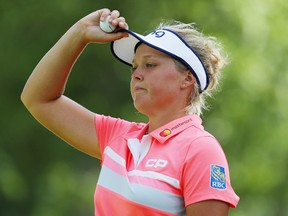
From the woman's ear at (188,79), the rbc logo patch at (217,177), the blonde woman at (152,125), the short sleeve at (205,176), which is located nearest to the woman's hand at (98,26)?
the blonde woman at (152,125)

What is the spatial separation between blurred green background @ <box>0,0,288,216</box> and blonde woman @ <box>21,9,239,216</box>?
978cm

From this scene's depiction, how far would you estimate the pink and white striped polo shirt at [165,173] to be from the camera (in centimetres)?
574

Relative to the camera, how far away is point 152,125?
620cm

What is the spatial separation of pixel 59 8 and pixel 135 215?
10997mm

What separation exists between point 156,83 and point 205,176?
1.95 feet

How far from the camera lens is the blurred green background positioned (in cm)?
1652

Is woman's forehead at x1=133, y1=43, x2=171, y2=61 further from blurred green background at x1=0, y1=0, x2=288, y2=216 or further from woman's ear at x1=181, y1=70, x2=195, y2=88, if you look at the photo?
blurred green background at x1=0, y1=0, x2=288, y2=216

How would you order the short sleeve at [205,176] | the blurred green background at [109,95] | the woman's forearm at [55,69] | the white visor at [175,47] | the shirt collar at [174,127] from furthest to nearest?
the blurred green background at [109,95] < the woman's forearm at [55,69] < the white visor at [175,47] < the shirt collar at [174,127] < the short sleeve at [205,176]

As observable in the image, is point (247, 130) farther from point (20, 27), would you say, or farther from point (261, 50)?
point (20, 27)

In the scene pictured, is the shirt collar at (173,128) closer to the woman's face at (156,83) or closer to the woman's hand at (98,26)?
the woman's face at (156,83)

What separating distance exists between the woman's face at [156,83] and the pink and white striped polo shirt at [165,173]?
12cm

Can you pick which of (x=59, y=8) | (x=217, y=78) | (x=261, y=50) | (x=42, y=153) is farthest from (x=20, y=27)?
(x=217, y=78)

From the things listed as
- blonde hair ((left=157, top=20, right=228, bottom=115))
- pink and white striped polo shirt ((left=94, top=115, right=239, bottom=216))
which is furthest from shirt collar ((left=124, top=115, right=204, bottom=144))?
blonde hair ((left=157, top=20, right=228, bottom=115))

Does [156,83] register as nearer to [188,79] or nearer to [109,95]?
[188,79]
